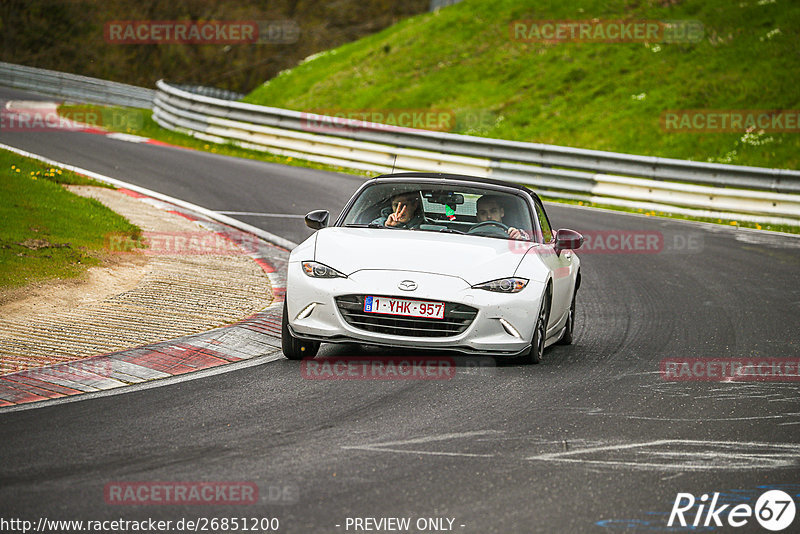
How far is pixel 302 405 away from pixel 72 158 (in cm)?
1467

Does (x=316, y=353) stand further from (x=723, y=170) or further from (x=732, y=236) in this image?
(x=723, y=170)

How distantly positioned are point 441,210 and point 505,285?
1557mm

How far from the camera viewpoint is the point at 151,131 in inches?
1073

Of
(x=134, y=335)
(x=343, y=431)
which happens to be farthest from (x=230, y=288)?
(x=343, y=431)

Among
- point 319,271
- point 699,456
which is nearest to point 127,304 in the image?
point 319,271

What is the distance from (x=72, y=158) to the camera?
19.9 m

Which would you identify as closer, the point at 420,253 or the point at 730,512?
the point at 730,512

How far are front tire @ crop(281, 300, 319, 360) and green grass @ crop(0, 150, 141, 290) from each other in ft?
9.71

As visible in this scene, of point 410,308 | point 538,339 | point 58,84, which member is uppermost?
point 58,84

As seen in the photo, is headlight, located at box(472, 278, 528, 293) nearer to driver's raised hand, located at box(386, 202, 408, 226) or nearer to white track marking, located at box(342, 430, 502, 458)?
driver's raised hand, located at box(386, 202, 408, 226)

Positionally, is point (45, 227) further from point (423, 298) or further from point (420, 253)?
point (423, 298)

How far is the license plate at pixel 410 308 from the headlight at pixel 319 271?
15.2 inches

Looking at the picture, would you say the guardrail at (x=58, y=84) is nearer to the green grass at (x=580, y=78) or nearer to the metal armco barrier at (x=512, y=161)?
the green grass at (x=580, y=78)

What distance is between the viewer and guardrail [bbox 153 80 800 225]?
19.8 meters
